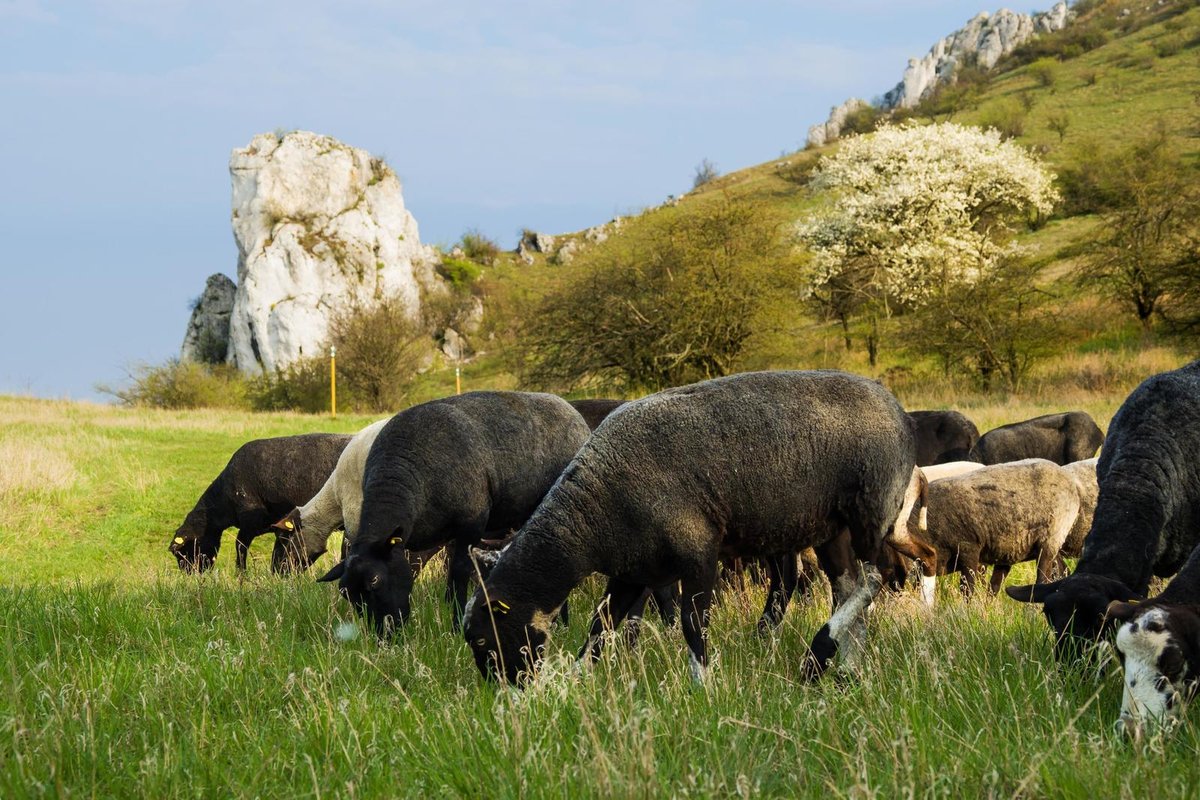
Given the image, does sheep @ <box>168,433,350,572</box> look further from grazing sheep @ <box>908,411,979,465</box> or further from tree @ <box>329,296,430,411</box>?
tree @ <box>329,296,430,411</box>

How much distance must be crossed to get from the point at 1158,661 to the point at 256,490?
1253 cm

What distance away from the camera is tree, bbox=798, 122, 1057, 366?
158 feet

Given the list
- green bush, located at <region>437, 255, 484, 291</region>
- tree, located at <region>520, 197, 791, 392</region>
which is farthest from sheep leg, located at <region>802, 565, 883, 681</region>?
green bush, located at <region>437, 255, 484, 291</region>

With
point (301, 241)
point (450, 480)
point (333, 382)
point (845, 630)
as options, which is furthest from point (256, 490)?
point (301, 241)

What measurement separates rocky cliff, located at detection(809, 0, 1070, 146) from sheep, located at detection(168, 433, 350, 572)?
101390 millimetres

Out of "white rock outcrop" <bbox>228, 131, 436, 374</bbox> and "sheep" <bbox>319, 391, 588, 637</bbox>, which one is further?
"white rock outcrop" <bbox>228, 131, 436, 374</bbox>

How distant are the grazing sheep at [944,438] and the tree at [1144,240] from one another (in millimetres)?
21094

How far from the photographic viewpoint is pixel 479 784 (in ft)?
12.3

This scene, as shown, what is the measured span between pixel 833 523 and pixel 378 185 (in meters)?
82.8

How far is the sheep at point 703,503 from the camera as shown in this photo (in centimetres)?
620

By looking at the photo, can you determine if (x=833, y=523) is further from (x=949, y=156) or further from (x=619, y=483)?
(x=949, y=156)

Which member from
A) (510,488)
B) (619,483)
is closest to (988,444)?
(510,488)

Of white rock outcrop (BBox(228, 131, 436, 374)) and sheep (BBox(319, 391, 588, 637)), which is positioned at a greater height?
white rock outcrop (BBox(228, 131, 436, 374))

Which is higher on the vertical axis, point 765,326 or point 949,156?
point 949,156
